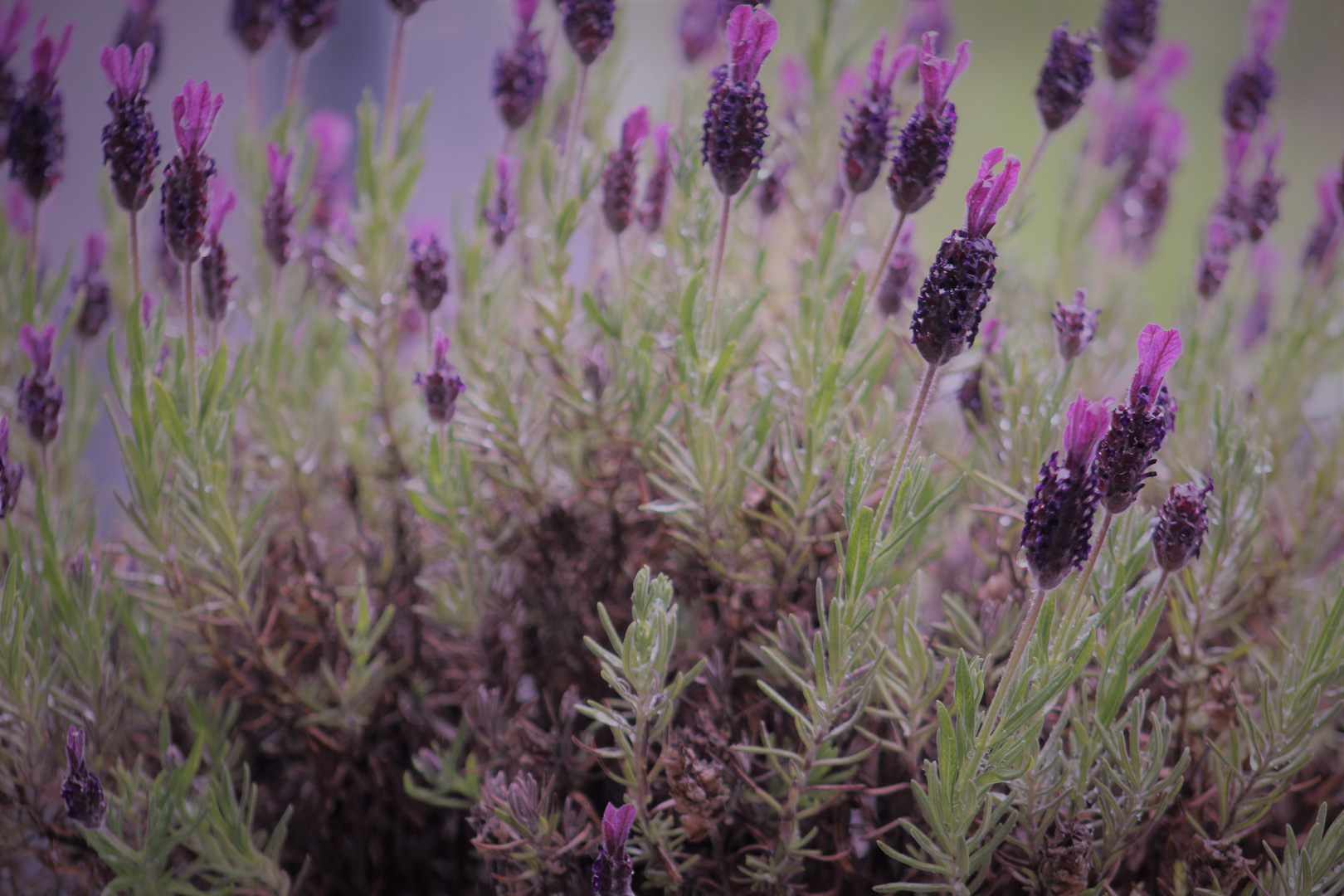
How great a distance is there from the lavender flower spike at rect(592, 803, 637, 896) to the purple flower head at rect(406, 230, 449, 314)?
0.37 meters

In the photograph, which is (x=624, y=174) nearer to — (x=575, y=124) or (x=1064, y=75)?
(x=575, y=124)

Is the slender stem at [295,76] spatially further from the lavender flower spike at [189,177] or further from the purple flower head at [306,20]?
the lavender flower spike at [189,177]

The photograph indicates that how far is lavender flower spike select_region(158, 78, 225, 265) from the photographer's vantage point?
484 mm

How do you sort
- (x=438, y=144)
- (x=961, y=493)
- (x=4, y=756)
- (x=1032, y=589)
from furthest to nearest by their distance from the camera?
(x=438, y=144)
(x=961, y=493)
(x=4, y=756)
(x=1032, y=589)

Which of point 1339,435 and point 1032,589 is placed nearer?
point 1032,589

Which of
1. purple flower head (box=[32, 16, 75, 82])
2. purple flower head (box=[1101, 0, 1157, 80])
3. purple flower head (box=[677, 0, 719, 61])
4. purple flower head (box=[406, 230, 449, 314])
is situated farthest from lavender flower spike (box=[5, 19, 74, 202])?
purple flower head (box=[1101, 0, 1157, 80])

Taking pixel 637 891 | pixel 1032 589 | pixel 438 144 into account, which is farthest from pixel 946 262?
pixel 438 144

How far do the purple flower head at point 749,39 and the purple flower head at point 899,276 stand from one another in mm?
194

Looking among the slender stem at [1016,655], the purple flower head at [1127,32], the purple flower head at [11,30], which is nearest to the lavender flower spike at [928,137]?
the slender stem at [1016,655]

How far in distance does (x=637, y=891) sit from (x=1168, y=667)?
1.21ft

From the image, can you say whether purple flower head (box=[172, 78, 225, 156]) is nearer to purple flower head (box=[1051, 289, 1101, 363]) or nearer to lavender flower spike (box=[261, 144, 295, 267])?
lavender flower spike (box=[261, 144, 295, 267])

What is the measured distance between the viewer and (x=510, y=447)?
61 cm

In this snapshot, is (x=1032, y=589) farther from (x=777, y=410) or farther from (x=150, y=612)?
(x=150, y=612)

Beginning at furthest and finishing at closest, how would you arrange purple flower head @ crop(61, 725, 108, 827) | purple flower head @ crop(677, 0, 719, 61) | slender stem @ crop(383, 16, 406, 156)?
purple flower head @ crop(677, 0, 719, 61), slender stem @ crop(383, 16, 406, 156), purple flower head @ crop(61, 725, 108, 827)
